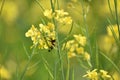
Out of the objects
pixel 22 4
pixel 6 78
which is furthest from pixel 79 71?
pixel 22 4

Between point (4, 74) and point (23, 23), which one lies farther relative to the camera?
point (23, 23)

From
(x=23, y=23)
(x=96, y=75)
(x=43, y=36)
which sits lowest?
(x=23, y=23)

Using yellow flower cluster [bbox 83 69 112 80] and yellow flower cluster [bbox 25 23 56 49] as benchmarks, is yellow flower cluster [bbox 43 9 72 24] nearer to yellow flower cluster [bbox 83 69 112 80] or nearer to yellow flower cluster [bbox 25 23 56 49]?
yellow flower cluster [bbox 25 23 56 49]

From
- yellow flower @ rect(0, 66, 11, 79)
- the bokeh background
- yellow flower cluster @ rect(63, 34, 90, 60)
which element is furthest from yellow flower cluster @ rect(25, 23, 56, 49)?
the bokeh background

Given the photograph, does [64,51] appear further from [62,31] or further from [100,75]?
[62,31]

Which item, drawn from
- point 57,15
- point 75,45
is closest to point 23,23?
point 75,45

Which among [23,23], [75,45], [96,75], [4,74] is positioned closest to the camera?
[96,75]

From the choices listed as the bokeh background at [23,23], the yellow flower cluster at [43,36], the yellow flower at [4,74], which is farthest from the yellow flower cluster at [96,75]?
the bokeh background at [23,23]

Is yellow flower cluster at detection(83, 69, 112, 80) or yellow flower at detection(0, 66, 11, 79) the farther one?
yellow flower at detection(0, 66, 11, 79)

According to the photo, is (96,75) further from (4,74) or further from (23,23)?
(23,23)

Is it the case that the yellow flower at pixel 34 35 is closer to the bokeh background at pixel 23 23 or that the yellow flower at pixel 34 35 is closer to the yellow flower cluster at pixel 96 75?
the yellow flower cluster at pixel 96 75

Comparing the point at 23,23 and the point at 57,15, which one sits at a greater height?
the point at 57,15
